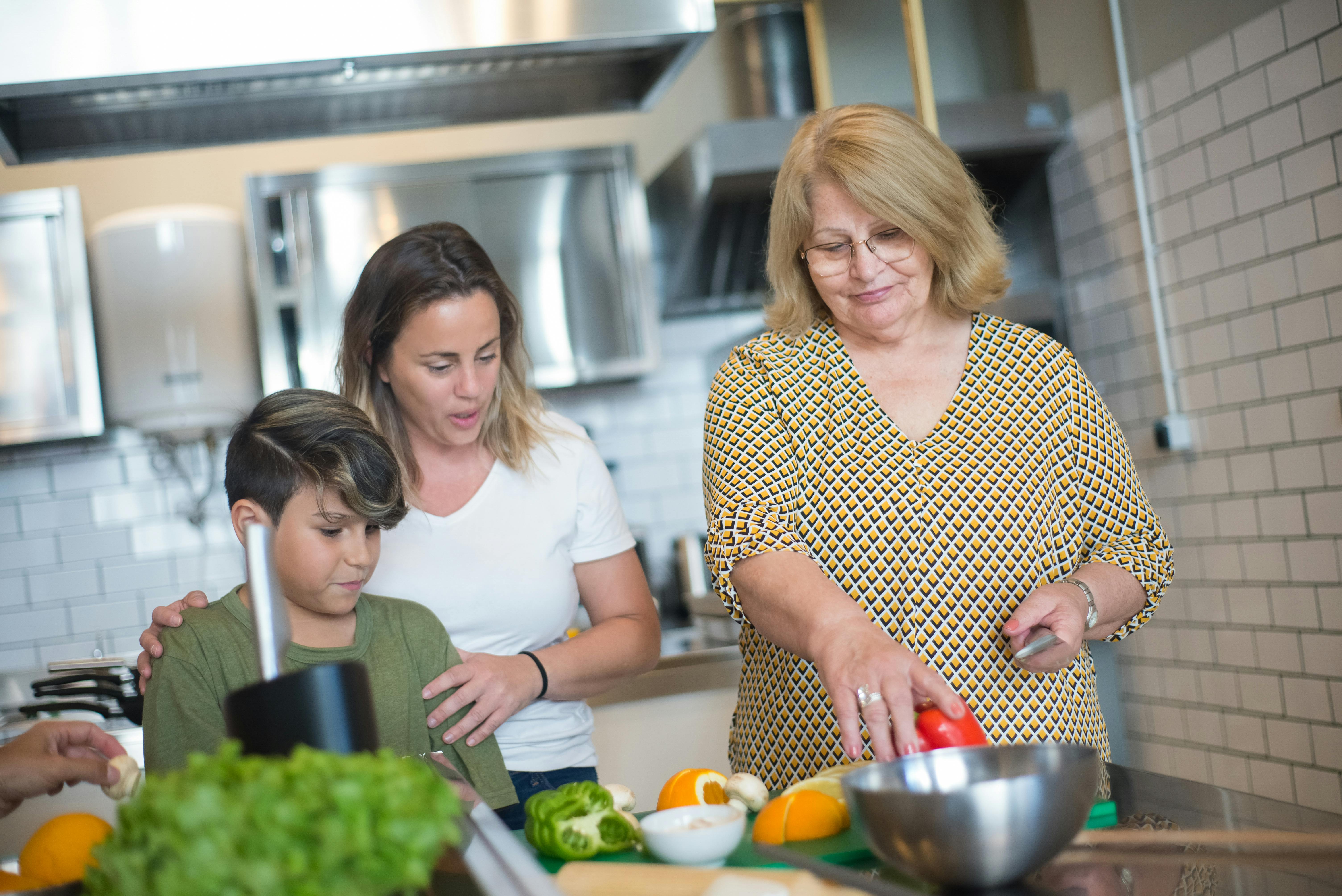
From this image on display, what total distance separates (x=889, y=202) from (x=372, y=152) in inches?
112

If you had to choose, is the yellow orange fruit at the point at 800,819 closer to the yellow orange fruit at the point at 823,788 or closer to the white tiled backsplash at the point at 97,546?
the yellow orange fruit at the point at 823,788

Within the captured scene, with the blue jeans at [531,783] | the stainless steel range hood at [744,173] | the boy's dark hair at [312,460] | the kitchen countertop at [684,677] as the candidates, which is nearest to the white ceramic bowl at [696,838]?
the blue jeans at [531,783]

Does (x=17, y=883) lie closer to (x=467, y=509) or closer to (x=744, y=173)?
(x=467, y=509)

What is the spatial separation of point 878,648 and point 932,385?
1.61 feet

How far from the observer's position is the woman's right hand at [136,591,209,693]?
1377mm

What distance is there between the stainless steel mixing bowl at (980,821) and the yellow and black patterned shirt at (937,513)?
0.49 meters

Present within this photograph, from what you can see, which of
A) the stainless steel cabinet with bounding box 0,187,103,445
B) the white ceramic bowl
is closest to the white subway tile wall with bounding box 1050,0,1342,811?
the white ceramic bowl

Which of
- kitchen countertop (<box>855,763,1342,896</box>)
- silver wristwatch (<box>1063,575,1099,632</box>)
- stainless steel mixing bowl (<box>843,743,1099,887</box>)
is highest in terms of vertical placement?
silver wristwatch (<box>1063,575,1099,632</box>)

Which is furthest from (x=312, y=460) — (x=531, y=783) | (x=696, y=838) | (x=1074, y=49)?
(x=1074, y=49)

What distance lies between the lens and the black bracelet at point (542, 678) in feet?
5.00

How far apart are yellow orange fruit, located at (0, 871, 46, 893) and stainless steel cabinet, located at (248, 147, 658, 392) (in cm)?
259

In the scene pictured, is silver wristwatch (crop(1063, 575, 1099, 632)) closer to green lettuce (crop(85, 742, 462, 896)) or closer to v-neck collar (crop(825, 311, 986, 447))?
v-neck collar (crop(825, 311, 986, 447))

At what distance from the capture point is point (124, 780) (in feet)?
3.10

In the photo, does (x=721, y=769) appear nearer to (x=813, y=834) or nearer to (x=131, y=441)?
(x=813, y=834)
